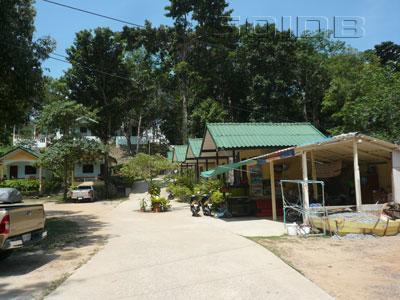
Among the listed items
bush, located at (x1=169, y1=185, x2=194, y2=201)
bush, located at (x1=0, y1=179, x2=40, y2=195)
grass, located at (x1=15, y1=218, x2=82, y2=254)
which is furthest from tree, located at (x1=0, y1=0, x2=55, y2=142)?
bush, located at (x1=0, y1=179, x2=40, y2=195)

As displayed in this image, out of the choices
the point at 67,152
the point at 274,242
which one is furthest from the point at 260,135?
the point at 67,152

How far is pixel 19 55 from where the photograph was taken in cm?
1323

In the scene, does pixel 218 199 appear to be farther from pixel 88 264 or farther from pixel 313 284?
pixel 313 284

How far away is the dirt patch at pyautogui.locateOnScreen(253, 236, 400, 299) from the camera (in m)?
6.47

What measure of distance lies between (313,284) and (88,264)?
4.71 m

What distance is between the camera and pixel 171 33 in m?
41.7

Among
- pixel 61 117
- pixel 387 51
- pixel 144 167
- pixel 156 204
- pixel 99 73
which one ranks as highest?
pixel 387 51

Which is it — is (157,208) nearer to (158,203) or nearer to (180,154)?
(158,203)

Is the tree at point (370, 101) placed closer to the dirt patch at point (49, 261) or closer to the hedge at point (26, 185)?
the dirt patch at point (49, 261)

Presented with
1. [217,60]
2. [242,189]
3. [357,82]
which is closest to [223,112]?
[217,60]

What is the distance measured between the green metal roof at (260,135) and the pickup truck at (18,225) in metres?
9.88

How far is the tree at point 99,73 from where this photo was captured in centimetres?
3606

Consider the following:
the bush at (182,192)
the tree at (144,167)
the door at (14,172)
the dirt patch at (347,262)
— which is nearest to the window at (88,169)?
the door at (14,172)

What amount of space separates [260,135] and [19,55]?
11155 mm
